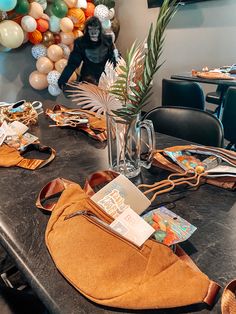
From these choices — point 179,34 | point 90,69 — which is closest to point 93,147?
point 90,69

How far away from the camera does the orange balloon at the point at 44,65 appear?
2984mm

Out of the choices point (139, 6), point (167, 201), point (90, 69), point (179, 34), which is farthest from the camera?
point (139, 6)

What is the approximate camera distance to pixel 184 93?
7.62ft

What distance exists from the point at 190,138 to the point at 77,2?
2.63 metres

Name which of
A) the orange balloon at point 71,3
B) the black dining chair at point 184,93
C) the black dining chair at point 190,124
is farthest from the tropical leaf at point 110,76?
the orange balloon at point 71,3

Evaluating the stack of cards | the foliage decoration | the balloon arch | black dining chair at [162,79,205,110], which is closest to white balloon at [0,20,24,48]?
the balloon arch

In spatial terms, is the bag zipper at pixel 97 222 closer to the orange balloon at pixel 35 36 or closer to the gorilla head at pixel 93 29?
the gorilla head at pixel 93 29

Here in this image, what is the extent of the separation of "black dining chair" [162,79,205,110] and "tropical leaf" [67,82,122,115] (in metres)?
1.70

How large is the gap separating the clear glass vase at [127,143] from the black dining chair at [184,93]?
163cm

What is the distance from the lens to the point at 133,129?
2.61ft

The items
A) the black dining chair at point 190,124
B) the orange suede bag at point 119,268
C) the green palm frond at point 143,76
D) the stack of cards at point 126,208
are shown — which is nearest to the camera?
the orange suede bag at point 119,268

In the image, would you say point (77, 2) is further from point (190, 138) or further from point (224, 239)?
point (224, 239)

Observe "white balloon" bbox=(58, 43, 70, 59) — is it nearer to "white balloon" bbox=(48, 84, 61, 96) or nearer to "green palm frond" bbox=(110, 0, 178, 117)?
"white balloon" bbox=(48, 84, 61, 96)

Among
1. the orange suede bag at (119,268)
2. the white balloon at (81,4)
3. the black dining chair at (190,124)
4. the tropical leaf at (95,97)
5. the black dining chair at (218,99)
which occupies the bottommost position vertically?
the black dining chair at (218,99)
